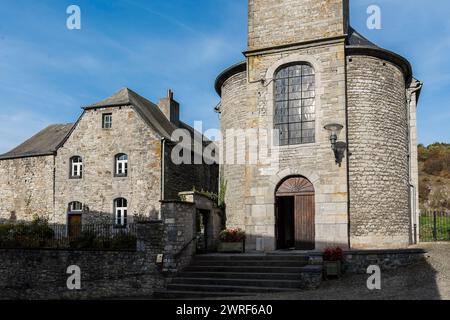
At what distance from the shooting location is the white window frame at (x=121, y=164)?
22484 millimetres

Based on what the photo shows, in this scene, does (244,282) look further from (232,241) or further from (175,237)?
(232,241)

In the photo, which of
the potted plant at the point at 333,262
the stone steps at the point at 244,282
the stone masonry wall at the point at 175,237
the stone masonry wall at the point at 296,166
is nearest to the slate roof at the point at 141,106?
the stone masonry wall at the point at 296,166

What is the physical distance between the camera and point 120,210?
22.2 m

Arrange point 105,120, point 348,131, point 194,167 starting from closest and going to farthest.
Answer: point 348,131
point 105,120
point 194,167

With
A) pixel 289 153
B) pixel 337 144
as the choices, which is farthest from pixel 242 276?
pixel 337 144

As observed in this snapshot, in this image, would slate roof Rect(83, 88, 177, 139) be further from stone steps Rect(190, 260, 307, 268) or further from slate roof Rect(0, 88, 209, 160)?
stone steps Rect(190, 260, 307, 268)

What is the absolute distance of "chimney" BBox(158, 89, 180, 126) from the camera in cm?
2653

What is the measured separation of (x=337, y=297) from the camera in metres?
10.8

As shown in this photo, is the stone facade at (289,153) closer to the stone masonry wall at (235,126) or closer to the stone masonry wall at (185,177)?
the stone masonry wall at (235,126)

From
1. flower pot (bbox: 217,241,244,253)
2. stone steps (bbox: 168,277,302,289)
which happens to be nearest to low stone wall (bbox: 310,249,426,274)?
stone steps (bbox: 168,277,302,289)
